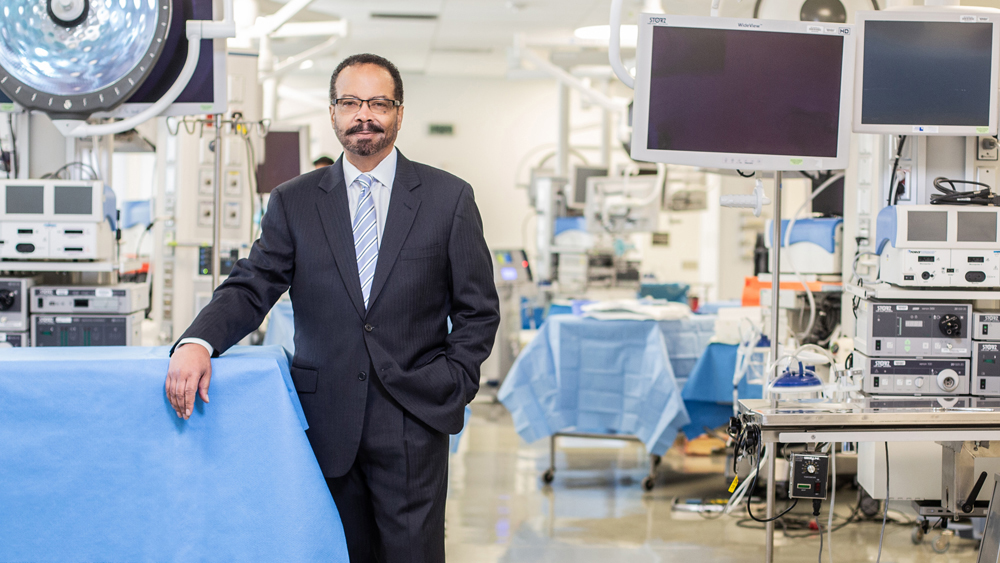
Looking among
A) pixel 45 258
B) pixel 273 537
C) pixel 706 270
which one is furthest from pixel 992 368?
pixel 706 270

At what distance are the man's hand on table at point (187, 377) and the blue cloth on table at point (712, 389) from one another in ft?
9.44

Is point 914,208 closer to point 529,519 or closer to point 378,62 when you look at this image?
point 378,62

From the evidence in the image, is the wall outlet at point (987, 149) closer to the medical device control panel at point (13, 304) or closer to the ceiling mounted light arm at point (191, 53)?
the ceiling mounted light arm at point (191, 53)

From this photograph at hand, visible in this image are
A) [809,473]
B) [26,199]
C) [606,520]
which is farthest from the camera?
[606,520]

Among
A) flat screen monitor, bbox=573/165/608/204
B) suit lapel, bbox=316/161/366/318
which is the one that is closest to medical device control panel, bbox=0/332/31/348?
suit lapel, bbox=316/161/366/318

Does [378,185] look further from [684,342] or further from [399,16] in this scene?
[399,16]

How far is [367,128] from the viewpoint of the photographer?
1780 millimetres

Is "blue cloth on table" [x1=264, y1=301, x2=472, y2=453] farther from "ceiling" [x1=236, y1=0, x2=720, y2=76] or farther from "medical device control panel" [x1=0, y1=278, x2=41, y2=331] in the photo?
"ceiling" [x1=236, y1=0, x2=720, y2=76]

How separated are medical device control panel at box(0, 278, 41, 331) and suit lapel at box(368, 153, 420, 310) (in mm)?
1998

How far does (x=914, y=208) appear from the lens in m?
2.65

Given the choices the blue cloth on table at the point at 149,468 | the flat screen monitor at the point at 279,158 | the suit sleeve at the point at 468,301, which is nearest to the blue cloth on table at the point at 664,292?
the flat screen monitor at the point at 279,158

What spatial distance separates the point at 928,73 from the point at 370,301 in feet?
6.21

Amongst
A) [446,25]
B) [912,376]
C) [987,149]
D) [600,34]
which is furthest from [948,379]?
[446,25]

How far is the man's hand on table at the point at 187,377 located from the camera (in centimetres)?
162
